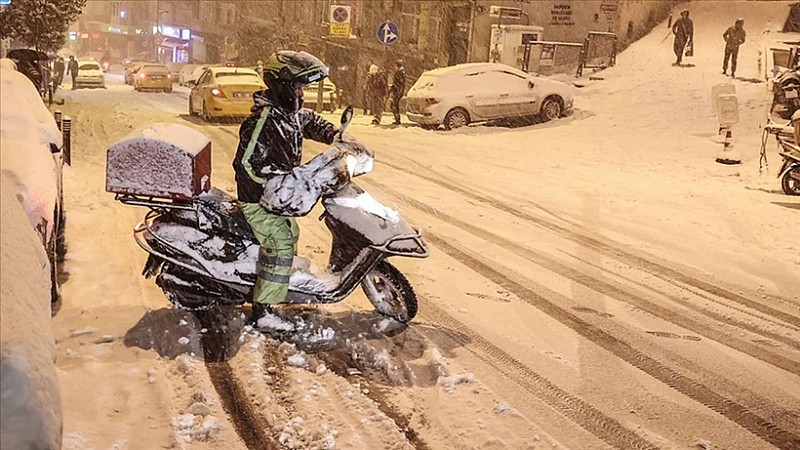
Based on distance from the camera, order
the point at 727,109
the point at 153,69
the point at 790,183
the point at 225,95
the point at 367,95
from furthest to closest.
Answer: the point at 153,69
the point at 367,95
the point at 225,95
the point at 727,109
the point at 790,183

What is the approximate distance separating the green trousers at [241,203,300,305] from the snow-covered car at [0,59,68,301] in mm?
1393

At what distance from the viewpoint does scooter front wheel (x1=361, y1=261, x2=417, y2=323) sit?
6383mm

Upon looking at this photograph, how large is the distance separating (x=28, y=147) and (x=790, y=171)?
12.1 m

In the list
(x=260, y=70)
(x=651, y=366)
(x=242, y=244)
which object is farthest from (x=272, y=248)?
(x=260, y=70)

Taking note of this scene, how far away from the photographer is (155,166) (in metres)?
5.90

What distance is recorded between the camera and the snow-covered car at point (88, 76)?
1644 inches

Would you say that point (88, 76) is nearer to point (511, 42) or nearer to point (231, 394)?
point (511, 42)

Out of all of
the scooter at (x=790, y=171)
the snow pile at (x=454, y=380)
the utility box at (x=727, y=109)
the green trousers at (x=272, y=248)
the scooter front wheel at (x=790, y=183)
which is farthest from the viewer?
the utility box at (x=727, y=109)

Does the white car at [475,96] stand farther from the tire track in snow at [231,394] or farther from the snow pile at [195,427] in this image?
the snow pile at [195,427]

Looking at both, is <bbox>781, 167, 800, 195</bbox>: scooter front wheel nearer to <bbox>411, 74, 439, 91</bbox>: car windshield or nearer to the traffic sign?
<bbox>411, 74, 439, 91</bbox>: car windshield

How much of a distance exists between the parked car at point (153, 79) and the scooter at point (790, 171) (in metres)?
31.3

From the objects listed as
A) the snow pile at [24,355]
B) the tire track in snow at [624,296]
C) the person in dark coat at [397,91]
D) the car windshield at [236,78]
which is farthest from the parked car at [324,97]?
the snow pile at [24,355]

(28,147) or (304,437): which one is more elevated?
(28,147)

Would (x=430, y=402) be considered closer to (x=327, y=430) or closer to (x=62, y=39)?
(x=327, y=430)
